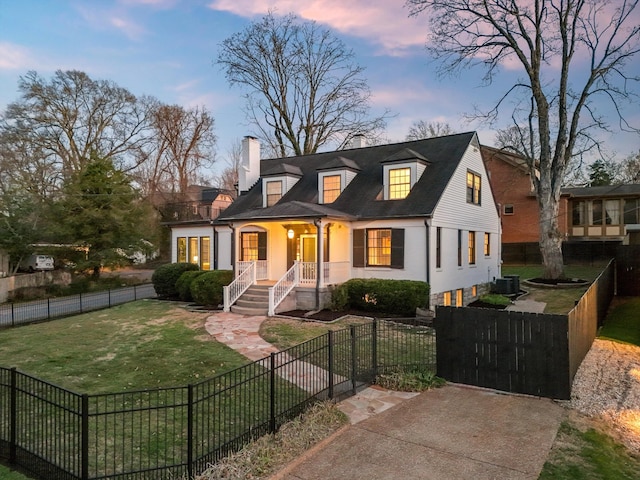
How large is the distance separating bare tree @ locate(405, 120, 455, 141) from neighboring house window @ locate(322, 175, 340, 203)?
24.8 metres

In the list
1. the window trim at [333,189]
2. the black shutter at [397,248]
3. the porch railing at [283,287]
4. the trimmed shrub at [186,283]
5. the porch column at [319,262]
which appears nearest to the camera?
the porch railing at [283,287]

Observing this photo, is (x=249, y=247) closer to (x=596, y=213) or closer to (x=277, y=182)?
(x=277, y=182)

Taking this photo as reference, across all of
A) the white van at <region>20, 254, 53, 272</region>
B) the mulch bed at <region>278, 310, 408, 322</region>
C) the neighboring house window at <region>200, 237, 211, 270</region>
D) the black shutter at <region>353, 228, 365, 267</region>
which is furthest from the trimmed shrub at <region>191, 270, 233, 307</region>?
the white van at <region>20, 254, 53, 272</region>

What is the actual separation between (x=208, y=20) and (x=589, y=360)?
16989 mm

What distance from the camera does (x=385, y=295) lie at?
47.3 feet

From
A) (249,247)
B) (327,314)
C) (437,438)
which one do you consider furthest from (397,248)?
(437,438)

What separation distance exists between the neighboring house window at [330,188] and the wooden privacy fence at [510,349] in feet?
34.4

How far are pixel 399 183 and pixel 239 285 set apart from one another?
24.8ft

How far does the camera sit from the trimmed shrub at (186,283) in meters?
18.2

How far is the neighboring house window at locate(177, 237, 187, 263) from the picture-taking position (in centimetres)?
2220

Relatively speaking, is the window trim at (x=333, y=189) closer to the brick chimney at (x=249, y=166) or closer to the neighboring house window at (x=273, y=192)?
the neighboring house window at (x=273, y=192)

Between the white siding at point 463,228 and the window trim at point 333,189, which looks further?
the window trim at point 333,189

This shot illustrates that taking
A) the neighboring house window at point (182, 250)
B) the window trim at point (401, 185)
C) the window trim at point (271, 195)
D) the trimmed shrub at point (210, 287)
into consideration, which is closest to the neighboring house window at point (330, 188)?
the window trim at point (271, 195)

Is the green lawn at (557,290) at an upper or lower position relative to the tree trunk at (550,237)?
lower
